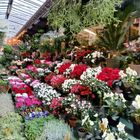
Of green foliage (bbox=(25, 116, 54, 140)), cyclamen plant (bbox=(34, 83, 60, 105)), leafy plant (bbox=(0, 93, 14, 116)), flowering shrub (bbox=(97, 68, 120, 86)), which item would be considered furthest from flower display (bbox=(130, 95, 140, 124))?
leafy plant (bbox=(0, 93, 14, 116))

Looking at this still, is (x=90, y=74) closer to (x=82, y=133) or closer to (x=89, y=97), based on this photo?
(x=89, y=97)

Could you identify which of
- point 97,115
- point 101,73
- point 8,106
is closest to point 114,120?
point 97,115

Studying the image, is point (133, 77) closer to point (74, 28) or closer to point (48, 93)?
point (74, 28)

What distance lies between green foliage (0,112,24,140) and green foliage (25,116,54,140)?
85 mm

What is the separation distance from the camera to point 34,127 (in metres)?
3.20

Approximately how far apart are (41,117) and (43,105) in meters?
0.60

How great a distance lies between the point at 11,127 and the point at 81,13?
1.38 meters

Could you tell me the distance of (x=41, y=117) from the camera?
363 cm

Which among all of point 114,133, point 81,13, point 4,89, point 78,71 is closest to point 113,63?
point 78,71

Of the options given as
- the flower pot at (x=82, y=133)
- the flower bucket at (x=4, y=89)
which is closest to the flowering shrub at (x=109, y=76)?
the flower pot at (x=82, y=133)

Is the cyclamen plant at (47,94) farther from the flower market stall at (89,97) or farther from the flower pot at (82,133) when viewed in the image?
the flower pot at (82,133)

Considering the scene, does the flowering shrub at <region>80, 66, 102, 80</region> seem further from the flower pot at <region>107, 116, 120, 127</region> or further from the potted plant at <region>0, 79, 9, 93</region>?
the potted plant at <region>0, 79, 9, 93</region>

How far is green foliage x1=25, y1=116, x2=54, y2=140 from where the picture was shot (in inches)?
122

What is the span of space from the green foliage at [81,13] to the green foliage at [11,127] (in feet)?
3.80
